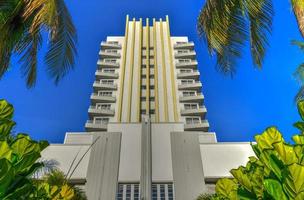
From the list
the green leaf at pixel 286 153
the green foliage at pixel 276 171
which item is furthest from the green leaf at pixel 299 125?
the green leaf at pixel 286 153

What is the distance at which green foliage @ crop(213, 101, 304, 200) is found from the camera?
2418 millimetres

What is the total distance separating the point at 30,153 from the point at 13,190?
1.18 feet

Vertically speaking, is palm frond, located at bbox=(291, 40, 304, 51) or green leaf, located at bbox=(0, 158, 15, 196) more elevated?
palm frond, located at bbox=(291, 40, 304, 51)

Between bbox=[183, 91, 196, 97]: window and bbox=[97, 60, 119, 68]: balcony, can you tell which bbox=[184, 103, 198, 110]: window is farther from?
bbox=[97, 60, 119, 68]: balcony

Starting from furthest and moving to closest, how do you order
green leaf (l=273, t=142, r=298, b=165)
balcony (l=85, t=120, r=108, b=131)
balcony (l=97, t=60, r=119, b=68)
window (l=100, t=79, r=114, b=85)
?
balcony (l=97, t=60, r=119, b=68) → window (l=100, t=79, r=114, b=85) → balcony (l=85, t=120, r=108, b=131) → green leaf (l=273, t=142, r=298, b=165)

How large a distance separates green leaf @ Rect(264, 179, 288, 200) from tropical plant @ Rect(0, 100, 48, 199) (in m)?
1.92

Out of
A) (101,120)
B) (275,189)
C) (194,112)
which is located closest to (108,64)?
(101,120)

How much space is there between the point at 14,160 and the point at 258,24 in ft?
19.8

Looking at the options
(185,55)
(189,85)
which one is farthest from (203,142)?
(185,55)

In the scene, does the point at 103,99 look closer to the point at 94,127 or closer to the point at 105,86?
the point at 105,86

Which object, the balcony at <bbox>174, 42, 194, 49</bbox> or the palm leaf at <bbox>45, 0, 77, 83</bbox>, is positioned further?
the balcony at <bbox>174, 42, 194, 49</bbox>

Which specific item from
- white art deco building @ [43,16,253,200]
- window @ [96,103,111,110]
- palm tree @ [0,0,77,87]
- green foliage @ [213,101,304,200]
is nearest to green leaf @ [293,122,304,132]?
green foliage @ [213,101,304,200]

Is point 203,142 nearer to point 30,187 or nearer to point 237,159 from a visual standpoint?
point 237,159

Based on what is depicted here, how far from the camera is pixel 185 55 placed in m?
54.8
